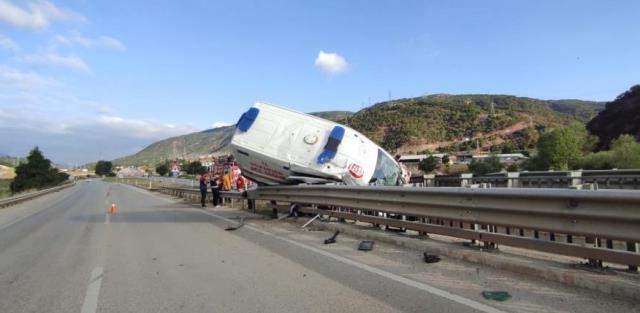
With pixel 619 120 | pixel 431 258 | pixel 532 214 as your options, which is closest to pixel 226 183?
pixel 431 258

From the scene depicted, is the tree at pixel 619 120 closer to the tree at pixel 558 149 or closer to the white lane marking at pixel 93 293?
the tree at pixel 558 149

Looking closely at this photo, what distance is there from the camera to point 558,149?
74.8 meters

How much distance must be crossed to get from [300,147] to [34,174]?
81400mm

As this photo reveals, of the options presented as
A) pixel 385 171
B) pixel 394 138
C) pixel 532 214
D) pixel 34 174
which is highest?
pixel 394 138

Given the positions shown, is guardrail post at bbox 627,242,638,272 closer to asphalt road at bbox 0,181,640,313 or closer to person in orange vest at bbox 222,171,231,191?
asphalt road at bbox 0,181,640,313

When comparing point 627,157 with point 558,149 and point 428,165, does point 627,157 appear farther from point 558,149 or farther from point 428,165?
point 428,165

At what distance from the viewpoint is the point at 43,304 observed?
18.6 ft

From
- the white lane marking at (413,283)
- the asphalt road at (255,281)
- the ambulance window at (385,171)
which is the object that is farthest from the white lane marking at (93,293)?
the ambulance window at (385,171)

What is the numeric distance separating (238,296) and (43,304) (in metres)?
2.07

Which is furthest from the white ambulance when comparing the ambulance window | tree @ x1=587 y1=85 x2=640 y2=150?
tree @ x1=587 y1=85 x2=640 y2=150

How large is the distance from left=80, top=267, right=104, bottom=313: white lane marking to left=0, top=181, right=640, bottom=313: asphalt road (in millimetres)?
11

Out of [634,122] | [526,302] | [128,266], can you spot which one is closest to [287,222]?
[128,266]

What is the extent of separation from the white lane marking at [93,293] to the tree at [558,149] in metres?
72.5

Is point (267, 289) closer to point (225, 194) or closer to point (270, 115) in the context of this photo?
point (270, 115)
